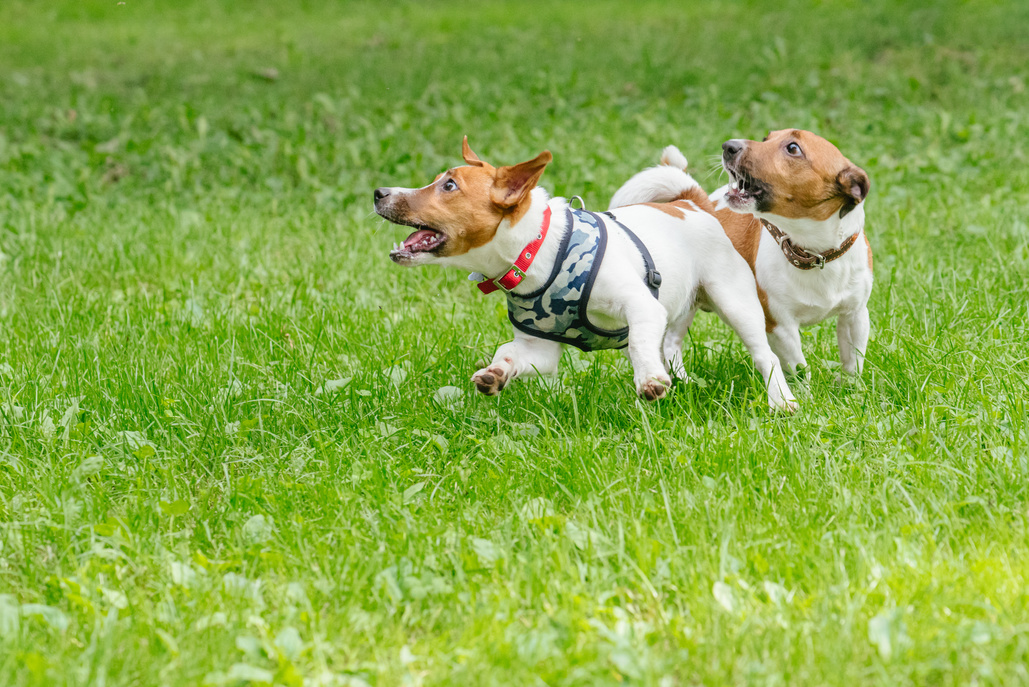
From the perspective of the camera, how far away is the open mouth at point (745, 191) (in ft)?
12.3

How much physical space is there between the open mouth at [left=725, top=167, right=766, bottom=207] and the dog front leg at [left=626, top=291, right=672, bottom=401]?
1.62 ft

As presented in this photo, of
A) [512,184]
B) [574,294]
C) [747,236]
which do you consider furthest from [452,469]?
[747,236]

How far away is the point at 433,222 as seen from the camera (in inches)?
138

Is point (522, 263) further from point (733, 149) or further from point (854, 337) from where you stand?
point (854, 337)

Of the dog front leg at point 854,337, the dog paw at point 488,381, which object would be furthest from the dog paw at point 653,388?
the dog front leg at point 854,337

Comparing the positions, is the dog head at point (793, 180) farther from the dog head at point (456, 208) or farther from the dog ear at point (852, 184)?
the dog head at point (456, 208)

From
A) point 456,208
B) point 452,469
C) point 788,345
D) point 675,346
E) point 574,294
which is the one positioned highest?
point 456,208

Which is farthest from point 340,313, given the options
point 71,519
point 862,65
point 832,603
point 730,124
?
point 862,65

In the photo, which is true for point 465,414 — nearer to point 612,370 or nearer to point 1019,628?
point 612,370

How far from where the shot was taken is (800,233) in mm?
3842

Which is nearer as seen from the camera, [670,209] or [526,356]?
[526,356]

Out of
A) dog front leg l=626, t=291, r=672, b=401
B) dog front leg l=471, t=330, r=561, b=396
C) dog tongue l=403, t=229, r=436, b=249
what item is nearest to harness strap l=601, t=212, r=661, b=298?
dog front leg l=626, t=291, r=672, b=401

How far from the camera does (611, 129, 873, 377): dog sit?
12.3 feet

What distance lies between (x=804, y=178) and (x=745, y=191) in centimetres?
21
